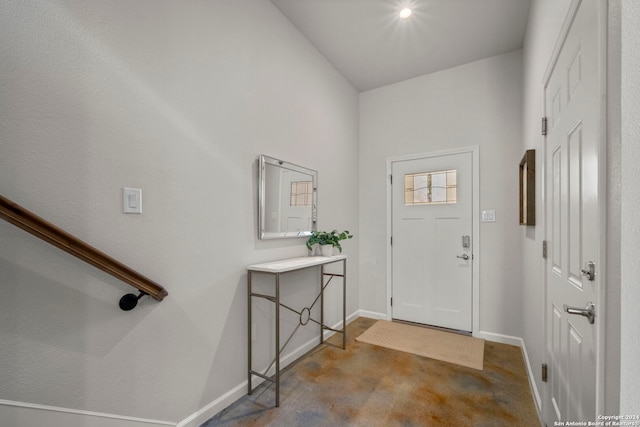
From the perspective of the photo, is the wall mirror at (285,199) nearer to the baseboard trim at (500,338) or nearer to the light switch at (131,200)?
the light switch at (131,200)

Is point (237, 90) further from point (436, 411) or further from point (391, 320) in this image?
point (391, 320)

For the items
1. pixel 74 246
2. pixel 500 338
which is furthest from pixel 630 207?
pixel 500 338

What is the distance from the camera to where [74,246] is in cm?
109

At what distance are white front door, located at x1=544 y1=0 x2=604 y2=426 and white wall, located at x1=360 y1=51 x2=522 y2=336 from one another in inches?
54.7

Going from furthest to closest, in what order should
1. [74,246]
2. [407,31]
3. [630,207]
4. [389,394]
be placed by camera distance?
[407,31], [389,394], [74,246], [630,207]

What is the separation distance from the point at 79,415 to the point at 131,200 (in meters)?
0.95

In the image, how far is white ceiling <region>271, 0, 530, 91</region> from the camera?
2281 millimetres

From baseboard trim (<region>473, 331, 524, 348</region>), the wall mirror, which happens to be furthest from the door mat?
the wall mirror

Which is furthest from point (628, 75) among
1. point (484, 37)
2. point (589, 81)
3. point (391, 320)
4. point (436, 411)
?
point (391, 320)

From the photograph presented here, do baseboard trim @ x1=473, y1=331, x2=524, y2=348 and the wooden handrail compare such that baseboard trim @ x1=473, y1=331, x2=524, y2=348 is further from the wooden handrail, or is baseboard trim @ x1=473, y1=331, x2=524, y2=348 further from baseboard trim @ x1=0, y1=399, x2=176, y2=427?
the wooden handrail

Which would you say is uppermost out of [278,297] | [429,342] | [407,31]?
[407,31]

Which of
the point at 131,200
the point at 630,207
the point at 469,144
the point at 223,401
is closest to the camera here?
the point at 630,207

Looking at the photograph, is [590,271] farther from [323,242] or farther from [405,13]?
[405,13]

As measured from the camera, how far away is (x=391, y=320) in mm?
3408
